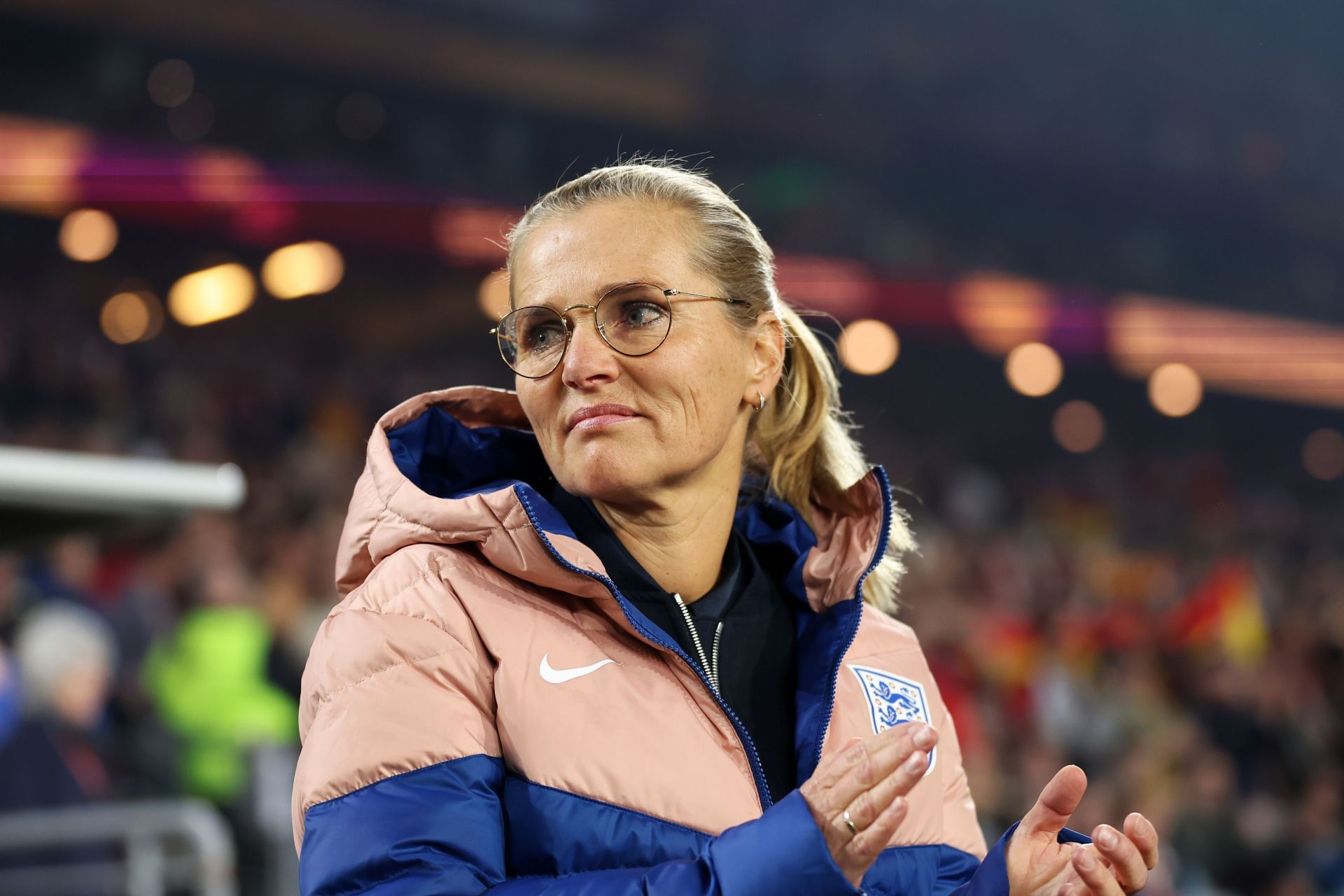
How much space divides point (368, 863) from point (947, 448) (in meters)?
10.9

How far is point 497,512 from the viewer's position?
127 cm

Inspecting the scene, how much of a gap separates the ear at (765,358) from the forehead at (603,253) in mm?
146

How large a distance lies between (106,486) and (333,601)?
3.60 m

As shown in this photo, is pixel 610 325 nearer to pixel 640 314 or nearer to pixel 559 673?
pixel 640 314

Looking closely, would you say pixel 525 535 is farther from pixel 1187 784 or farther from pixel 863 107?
pixel 863 107

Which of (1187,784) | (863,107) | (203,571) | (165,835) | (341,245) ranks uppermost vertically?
(863,107)

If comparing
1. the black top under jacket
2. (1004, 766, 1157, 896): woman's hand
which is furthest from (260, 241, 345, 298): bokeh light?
(1004, 766, 1157, 896): woman's hand

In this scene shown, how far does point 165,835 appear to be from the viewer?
146 inches

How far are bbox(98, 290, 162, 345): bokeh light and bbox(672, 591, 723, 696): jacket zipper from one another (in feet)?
24.1

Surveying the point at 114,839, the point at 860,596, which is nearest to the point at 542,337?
the point at 860,596

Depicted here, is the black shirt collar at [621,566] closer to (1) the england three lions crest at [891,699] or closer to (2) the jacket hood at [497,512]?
(2) the jacket hood at [497,512]

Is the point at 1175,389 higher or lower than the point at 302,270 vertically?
lower

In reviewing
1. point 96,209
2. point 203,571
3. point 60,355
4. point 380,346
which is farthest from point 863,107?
point 203,571

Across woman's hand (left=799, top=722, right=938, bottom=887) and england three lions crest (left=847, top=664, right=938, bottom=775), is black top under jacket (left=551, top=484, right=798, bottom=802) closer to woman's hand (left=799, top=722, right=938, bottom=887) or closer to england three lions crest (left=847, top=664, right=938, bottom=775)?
england three lions crest (left=847, top=664, right=938, bottom=775)
